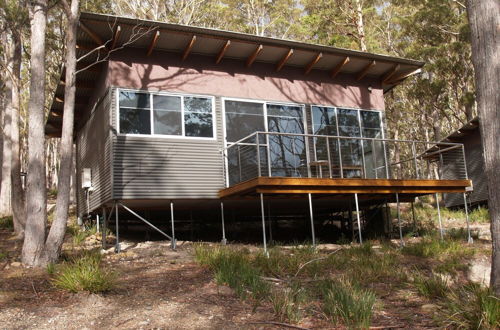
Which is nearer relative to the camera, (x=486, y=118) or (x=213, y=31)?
(x=486, y=118)

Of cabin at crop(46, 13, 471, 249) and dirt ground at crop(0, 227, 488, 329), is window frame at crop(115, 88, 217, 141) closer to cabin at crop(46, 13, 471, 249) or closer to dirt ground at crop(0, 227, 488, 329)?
cabin at crop(46, 13, 471, 249)

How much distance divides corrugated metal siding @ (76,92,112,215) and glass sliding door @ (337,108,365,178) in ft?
19.1

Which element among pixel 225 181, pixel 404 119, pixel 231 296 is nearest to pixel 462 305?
pixel 231 296

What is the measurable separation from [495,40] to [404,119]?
107 ft

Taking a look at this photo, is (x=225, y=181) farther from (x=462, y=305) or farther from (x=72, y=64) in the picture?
(x=462, y=305)

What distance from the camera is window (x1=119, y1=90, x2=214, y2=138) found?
1180 centimetres

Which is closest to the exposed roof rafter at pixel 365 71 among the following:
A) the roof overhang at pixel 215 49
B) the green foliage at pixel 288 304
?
the roof overhang at pixel 215 49

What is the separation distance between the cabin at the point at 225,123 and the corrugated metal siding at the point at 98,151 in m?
0.03

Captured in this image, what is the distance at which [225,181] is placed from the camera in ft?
40.8

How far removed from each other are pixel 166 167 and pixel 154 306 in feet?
17.9

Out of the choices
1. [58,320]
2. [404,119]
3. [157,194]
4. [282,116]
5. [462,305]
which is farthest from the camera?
[404,119]

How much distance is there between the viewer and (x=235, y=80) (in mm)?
13133

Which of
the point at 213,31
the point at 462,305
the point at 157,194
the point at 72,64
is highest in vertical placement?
the point at 213,31

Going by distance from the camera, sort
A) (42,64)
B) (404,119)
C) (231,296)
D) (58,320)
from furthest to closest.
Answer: (404,119) → (42,64) → (231,296) → (58,320)
